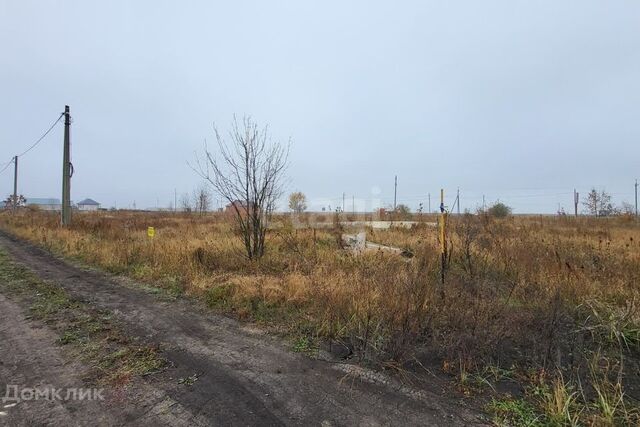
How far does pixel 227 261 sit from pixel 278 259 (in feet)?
3.55

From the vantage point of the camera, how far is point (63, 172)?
19.1 metres

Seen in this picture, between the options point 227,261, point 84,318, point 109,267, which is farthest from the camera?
point 109,267

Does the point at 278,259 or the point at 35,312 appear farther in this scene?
the point at 278,259

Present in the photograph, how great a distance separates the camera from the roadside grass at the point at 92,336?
145 inches

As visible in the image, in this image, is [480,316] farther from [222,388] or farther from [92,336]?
[92,336]

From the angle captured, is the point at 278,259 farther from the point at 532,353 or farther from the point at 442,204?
the point at 532,353

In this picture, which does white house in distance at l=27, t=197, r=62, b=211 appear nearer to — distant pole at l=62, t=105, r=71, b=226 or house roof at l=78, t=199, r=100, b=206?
house roof at l=78, t=199, r=100, b=206

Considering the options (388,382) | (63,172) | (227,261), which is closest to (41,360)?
(388,382)

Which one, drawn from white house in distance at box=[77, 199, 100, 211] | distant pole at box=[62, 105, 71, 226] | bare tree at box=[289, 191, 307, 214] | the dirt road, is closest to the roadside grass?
the dirt road

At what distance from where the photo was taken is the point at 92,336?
182 inches

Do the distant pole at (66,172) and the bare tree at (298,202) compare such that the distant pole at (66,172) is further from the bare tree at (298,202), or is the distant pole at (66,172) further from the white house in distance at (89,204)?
the white house in distance at (89,204)

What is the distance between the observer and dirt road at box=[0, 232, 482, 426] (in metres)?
2.89

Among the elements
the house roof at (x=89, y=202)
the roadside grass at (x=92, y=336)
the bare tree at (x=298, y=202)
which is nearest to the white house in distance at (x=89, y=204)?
the house roof at (x=89, y=202)

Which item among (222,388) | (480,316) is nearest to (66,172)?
(222,388)
